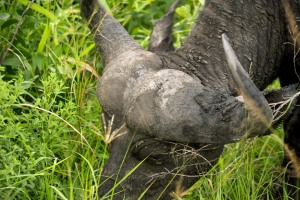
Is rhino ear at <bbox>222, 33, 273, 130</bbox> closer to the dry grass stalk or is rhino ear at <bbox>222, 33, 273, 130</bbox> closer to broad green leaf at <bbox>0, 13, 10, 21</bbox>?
the dry grass stalk

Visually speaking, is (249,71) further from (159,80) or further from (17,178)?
(17,178)

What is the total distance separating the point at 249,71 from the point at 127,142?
857mm

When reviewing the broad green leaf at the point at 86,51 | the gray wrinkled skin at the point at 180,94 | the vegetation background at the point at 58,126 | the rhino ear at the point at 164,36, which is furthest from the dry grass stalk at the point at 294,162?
the broad green leaf at the point at 86,51

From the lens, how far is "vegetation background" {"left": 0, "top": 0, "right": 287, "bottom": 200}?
16.1 ft

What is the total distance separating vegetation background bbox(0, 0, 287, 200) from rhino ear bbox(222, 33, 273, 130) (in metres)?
0.45

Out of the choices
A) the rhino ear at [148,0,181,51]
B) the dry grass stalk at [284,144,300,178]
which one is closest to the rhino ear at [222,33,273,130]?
the rhino ear at [148,0,181,51]

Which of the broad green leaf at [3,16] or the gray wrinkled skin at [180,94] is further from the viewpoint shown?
the broad green leaf at [3,16]

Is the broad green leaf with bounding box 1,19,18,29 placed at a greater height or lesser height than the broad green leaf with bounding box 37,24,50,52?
greater

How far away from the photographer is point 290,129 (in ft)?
18.9

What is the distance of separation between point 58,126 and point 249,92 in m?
1.59

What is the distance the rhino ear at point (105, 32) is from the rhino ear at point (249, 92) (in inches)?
36.6

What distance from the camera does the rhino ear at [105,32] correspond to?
4945mm

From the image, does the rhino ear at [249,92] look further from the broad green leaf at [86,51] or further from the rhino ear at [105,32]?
the broad green leaf at [86,51]

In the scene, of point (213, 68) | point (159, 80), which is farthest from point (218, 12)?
point (159, 80)
